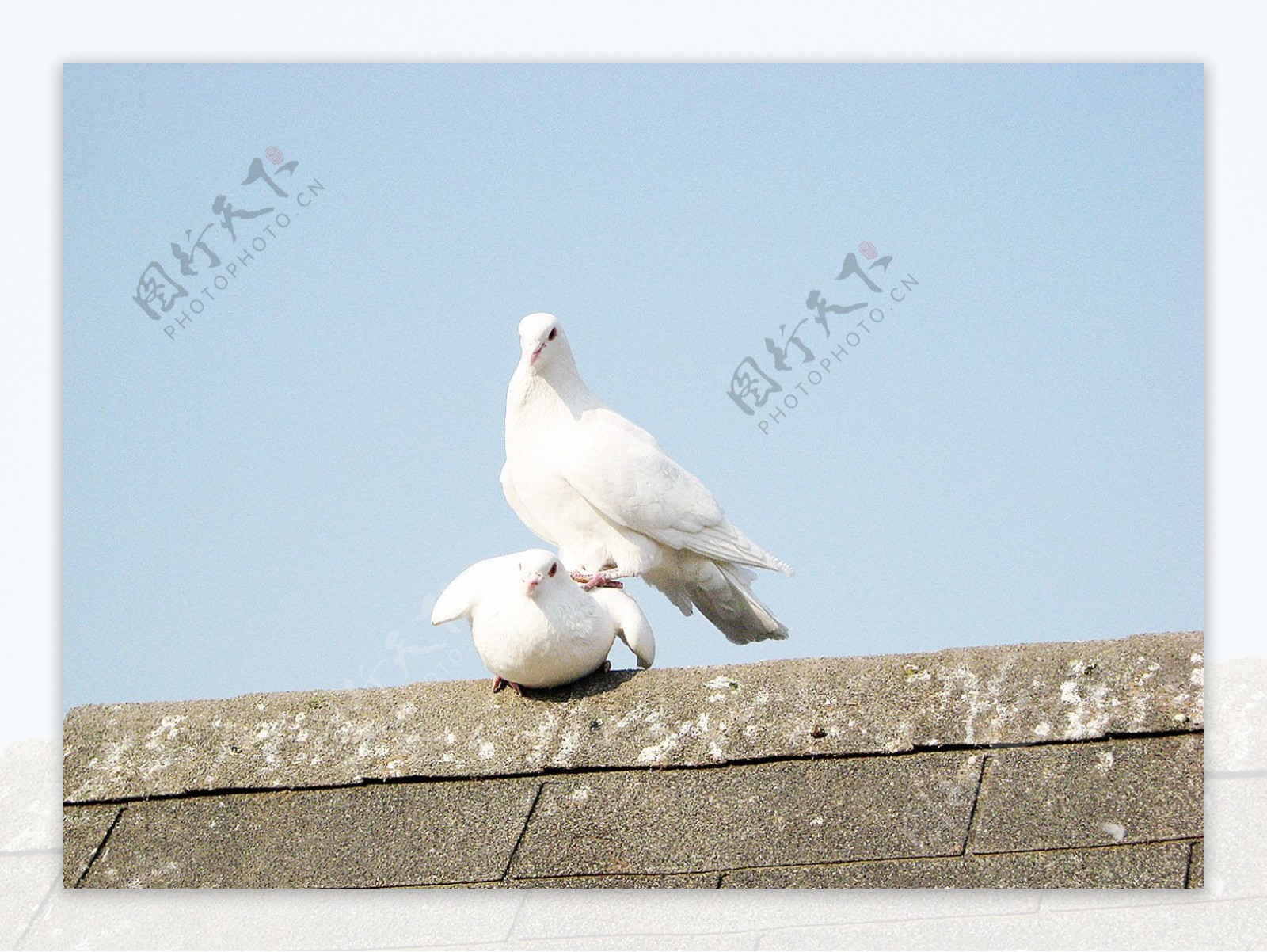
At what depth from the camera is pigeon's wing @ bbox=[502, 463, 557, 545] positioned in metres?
4.41

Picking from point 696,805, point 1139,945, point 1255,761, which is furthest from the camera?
point 1255,761

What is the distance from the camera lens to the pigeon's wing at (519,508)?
4406 millimetres

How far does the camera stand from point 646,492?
166 inches

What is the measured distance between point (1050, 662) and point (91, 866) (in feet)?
8.06

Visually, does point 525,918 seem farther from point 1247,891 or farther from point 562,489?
point 1247,891

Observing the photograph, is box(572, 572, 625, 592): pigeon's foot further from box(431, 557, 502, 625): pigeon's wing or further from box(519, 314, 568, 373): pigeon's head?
box(519, 314, 568, 373): pigeon's head

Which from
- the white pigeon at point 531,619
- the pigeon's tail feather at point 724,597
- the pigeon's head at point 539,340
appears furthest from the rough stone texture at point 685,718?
the pigeon's head at point 539,340

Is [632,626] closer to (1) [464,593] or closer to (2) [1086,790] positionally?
(1) [464,593]

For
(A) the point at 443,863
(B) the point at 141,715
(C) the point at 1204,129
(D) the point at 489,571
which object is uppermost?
(C) the point at 1204,129

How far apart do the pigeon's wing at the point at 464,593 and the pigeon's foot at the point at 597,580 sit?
16.7 inches

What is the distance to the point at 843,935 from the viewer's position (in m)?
3.92

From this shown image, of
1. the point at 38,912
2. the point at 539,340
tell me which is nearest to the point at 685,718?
the point at 539,340

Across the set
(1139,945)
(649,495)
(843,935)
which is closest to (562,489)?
(649,495)

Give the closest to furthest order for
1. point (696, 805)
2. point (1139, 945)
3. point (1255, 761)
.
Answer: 1. point (696, 805)
2. point (1139, 945)
3. point (1255, 761)
